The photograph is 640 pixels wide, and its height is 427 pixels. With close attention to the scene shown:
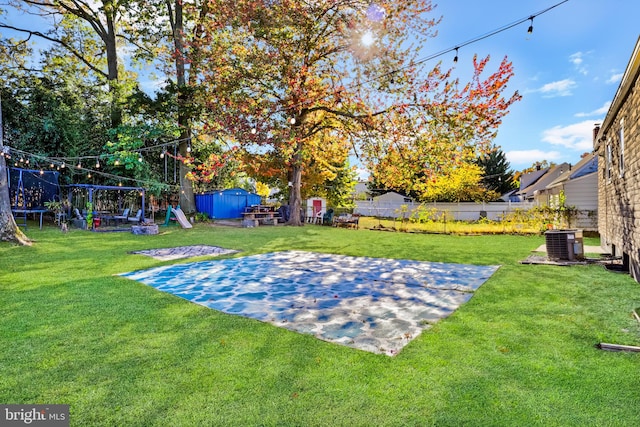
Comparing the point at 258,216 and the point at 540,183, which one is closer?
the point at 258,216

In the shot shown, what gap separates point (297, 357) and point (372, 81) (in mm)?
13435

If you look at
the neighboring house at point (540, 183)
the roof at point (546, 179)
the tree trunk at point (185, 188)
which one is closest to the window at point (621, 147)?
the neighboring house at point (540, 183)

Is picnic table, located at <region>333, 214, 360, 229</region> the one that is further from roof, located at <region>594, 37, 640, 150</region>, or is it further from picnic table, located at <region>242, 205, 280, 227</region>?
roof, located at <region>594, 37, 640, 150</region>

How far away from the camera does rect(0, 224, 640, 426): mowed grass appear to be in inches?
89.7

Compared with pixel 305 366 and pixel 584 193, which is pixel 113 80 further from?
pixel 584 193

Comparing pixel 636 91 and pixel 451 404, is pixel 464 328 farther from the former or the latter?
pixel 636 91

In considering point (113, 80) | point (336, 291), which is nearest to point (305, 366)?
point (336, 291)

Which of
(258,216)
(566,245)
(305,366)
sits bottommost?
(305,366)

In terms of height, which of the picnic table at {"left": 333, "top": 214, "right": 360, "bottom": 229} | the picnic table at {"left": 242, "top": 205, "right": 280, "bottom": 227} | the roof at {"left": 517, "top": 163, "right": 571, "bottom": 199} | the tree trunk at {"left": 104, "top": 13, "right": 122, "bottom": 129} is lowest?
the picnic table at {"left": 333, "top": 214, "right": 360, "bottom": 229}

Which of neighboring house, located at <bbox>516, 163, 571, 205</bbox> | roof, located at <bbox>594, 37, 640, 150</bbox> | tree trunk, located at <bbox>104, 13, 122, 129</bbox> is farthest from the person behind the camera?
neighboring house, located at <bbox>516, 163, 571, 205</bbox>

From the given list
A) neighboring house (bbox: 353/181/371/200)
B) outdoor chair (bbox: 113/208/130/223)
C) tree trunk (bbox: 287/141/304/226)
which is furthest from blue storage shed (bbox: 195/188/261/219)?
neighboring house (bbox: 353/181/371/200)

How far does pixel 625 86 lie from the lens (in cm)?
638

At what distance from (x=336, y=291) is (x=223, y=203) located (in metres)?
18.4

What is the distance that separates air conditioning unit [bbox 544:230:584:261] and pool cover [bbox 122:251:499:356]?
204 cm
